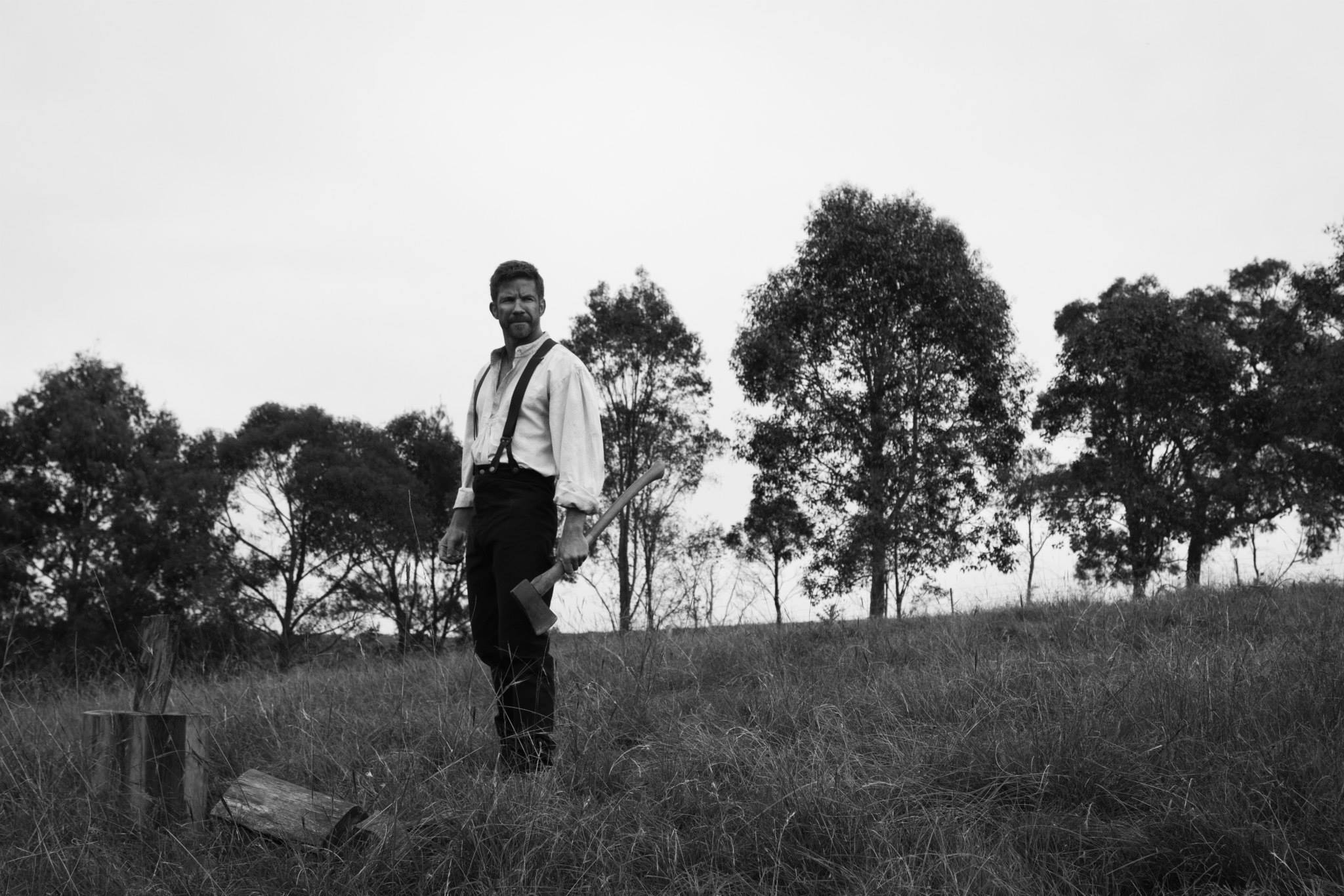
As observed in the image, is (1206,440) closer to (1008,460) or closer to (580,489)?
(1008,460)

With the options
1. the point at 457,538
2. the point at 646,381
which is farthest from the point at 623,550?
the point at 457,538

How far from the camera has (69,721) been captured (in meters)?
5.55

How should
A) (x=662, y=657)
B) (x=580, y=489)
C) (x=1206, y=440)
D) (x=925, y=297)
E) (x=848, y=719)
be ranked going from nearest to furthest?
1. (x=580, y=489)
2. (x=848, y=719)
3. (x=662, y=657)
4. (x=925, y=297)
5. (x=1206, y=440)

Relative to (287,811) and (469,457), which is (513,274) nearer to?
(469,457)

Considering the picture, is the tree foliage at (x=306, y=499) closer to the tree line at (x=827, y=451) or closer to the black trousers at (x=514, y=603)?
the tree line at (x=827, y=451)

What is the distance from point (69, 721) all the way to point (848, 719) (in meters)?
4.17

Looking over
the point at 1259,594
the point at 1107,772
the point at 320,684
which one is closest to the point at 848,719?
the point at 1107,772

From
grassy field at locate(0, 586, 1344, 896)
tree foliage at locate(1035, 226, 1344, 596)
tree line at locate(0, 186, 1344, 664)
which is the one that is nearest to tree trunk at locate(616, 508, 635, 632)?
tree line at locate(0, 186, 1344, 664)

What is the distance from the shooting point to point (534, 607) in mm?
3982

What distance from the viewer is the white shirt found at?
4.14 metres

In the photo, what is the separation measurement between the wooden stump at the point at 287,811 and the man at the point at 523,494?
0.74 meters

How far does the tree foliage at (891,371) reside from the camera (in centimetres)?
2059

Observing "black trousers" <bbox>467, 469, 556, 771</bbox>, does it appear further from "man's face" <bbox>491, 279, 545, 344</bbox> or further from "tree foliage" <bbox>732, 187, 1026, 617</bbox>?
"tree foliage" <bbox>732, 187, 1026, 617</bbox>

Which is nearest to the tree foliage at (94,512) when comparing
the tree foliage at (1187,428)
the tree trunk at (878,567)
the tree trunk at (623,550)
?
the tree trunk at (623,550)
